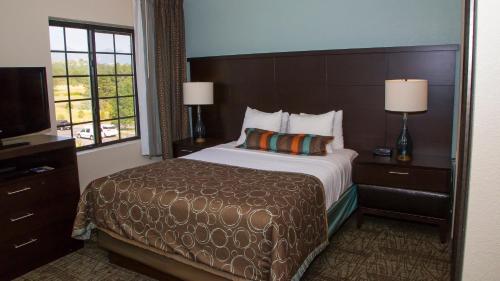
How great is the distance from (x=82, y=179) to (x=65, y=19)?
5.18 feet

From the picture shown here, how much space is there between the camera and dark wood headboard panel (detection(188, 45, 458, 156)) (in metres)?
3.57

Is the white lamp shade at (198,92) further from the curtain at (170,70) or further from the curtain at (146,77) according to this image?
the curtain at (146,77)

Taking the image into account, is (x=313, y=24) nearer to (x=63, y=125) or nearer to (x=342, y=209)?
(x=342, y=209)

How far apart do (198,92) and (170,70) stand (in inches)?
21.0

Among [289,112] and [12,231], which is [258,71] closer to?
[289,112]

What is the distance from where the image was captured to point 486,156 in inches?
34.3

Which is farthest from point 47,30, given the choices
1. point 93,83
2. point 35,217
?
point 35,217

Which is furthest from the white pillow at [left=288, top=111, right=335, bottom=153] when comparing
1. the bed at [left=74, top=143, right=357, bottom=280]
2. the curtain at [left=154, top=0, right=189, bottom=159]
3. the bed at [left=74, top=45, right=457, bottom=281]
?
the curtain at [left=154, top=0, right=189, bottom=159]

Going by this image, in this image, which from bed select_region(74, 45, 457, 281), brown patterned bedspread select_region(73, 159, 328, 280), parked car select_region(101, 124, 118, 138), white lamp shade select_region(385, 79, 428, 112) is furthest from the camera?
parked car select_region(101, 124, 118, 138)

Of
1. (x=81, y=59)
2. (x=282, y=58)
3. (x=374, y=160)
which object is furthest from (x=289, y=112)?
(x=81, y=59)

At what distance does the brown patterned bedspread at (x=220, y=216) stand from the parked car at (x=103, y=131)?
1.42 metres

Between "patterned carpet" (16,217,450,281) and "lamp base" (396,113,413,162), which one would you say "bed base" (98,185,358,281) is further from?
"lamp base" (396,113,413,162)

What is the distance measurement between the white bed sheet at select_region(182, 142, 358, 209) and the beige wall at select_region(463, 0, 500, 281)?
204 centimetres

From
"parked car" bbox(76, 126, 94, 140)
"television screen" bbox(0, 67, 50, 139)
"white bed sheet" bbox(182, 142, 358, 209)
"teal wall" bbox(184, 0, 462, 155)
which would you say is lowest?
"white bed sheet" bbox(182, 142, 358, 209)
